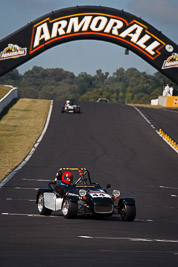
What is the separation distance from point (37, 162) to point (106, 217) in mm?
17417

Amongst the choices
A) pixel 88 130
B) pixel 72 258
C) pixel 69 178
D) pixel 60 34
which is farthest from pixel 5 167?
pixel 72 258

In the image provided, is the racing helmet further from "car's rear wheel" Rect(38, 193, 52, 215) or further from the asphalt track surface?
the asphalt track surface

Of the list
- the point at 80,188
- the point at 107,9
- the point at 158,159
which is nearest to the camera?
the point at 80,188

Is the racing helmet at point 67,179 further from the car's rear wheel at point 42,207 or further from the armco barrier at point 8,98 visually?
the armco barrier at point 8,98

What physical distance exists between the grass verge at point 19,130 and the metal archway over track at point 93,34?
623 cm

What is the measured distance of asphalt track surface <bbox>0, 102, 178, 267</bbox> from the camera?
996 centimetres

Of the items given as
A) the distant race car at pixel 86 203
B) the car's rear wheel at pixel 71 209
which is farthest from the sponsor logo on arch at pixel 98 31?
the car's rear wheel at pixel 71 209

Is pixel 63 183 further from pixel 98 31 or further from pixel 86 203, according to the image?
pixel 98 31

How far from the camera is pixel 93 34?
30.4 m

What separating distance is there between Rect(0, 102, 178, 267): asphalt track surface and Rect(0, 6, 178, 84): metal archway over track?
5810mm

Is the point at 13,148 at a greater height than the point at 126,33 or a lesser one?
lesser

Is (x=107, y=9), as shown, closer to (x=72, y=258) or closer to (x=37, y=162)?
(x=37, y=162)

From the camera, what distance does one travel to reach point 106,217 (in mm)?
17328

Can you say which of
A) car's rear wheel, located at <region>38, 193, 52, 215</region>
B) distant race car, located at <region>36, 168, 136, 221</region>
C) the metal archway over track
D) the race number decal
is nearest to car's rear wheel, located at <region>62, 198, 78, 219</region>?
distant race car, located at <region>36, 168, 136, 221</region>
